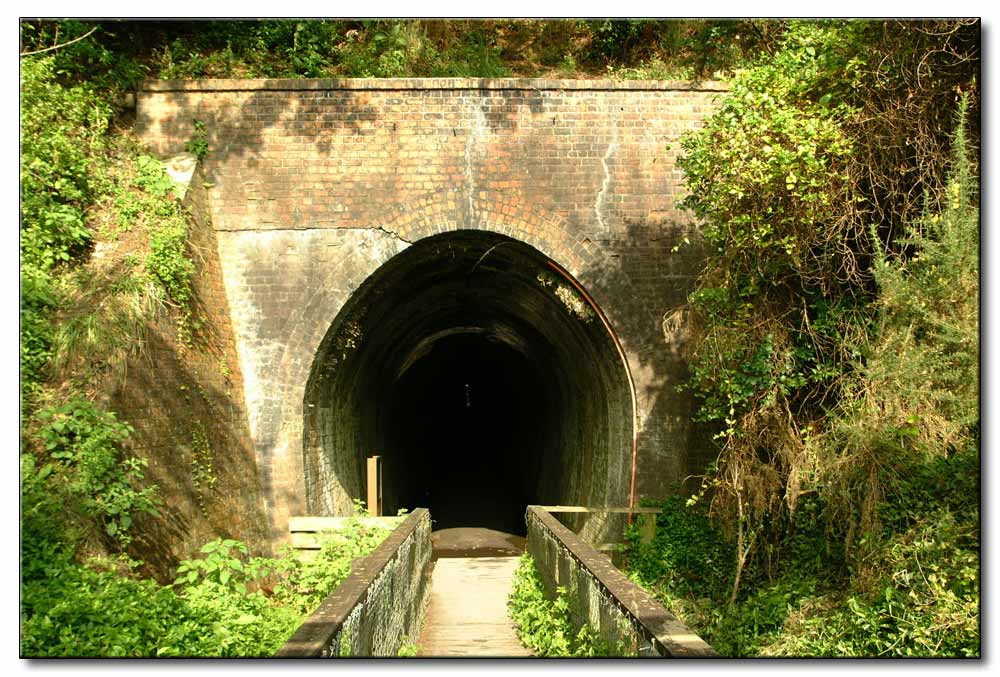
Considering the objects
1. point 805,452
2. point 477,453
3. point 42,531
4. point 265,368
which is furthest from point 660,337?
point 477,453

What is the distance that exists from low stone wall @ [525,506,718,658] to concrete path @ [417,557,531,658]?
751mm

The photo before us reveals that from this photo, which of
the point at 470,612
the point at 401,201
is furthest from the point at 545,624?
the point at 401,201

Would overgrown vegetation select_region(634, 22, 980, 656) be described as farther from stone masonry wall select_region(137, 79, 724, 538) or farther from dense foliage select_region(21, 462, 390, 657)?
dense foliage select_region(21, 462, 390, 657)

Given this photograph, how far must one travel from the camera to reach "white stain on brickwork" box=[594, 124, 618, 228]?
9.24 meters

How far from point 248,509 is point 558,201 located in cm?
528

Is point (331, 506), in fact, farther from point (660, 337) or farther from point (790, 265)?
point (790, 265)

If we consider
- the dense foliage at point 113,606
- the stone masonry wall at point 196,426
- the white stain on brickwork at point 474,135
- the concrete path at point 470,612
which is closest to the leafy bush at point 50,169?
the stone masonry wall at point 196,426

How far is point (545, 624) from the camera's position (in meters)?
7.02

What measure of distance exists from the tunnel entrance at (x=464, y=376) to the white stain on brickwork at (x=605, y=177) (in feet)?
2.90

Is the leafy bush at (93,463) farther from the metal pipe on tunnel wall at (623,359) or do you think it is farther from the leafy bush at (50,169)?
the metal pipe on tunnel wall at (623,359)

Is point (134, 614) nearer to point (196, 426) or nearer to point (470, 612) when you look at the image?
point (196, 426)

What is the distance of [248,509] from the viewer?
869 centimetres

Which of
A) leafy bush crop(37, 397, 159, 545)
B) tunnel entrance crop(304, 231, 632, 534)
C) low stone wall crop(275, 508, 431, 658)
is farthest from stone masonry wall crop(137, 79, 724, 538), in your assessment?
low stone wall crop(275, 508, 431, 658)

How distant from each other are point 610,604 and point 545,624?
2.44 metres
